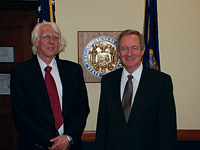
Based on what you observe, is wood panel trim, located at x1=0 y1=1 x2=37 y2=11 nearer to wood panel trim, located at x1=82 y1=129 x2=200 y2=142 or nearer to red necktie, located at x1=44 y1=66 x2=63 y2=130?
red necktie, located at x1=44 y1=66 x2=63 y2=130

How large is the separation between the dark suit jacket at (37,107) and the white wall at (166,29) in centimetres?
96

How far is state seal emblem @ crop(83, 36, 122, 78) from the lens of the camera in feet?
9.32

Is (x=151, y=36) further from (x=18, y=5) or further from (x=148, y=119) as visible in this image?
(x=18, y=5)

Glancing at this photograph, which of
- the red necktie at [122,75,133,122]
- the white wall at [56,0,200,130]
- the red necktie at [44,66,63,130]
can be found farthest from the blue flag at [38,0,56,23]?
the red necktie at [122,75,133,122]

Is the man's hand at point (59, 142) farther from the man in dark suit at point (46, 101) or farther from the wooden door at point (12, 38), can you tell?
the wooden door at point (12, 38)

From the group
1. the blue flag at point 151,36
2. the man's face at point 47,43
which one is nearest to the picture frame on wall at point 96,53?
the blue flag at point 151,36

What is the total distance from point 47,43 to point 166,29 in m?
1.75

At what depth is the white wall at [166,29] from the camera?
285cm

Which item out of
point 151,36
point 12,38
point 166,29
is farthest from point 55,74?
point 166,29

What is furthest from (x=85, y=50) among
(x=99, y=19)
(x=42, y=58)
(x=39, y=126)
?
(x=39, y=126)

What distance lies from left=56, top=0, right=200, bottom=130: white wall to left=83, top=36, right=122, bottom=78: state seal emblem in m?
0.16

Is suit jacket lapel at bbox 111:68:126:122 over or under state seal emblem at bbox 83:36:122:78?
under

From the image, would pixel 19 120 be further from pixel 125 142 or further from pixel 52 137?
pixel 125 142

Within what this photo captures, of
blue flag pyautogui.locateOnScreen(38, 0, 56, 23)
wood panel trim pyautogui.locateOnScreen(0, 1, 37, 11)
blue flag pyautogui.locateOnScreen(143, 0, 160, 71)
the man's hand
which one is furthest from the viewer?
wood panel trim pyautogui.locateOnScreen(0, 1, 37, 11)
